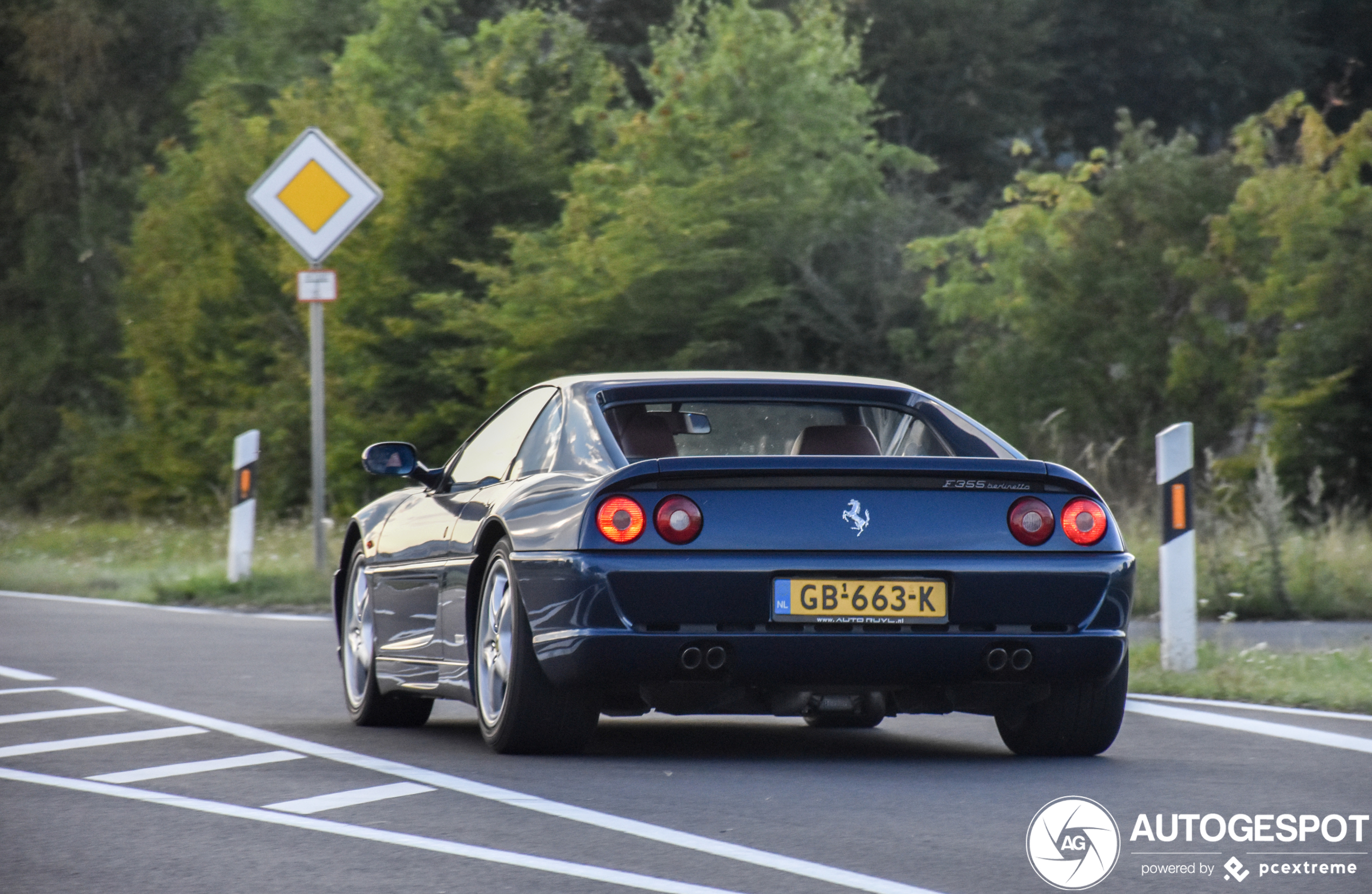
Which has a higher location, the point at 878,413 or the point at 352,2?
the point at 352,2

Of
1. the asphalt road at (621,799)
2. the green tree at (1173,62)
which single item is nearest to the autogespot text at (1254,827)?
the asphalt road at (621,799)

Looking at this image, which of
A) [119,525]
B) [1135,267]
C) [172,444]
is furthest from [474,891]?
[172,444]

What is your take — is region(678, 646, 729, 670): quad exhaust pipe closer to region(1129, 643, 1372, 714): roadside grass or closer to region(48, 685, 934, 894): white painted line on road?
region(48, 685, 934, 894): white painted line on road

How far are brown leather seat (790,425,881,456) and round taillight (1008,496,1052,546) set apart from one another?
26.6 inches

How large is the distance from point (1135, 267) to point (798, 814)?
18269 millimetres

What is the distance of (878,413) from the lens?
8.26 m

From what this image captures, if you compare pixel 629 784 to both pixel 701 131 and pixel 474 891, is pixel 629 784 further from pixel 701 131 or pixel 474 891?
pixel 701 131

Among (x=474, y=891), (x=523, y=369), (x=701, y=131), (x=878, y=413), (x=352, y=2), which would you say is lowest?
(x=474, y=891)

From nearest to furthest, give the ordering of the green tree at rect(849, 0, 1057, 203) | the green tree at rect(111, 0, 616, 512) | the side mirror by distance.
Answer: the side mirror
the green tree at rect(111, 0, 616, 512)
the green tree at rect(849, 0, 1057, 203)

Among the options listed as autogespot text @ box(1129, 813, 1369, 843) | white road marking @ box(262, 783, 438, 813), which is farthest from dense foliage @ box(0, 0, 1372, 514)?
white road marking @ box(262, 783, 438, 813)

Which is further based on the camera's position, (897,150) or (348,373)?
(897,150)

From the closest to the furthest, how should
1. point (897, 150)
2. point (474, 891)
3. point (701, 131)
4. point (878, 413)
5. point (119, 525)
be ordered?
point (474, 891), point (878, 413), point (701, 131), point (119, 525), point (897, 150)

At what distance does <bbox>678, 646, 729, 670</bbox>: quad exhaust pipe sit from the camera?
275 inches

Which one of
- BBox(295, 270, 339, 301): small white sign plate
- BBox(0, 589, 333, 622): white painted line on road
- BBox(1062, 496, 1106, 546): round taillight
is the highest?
BBox(295, 270, 339, 301): small white sign plate
